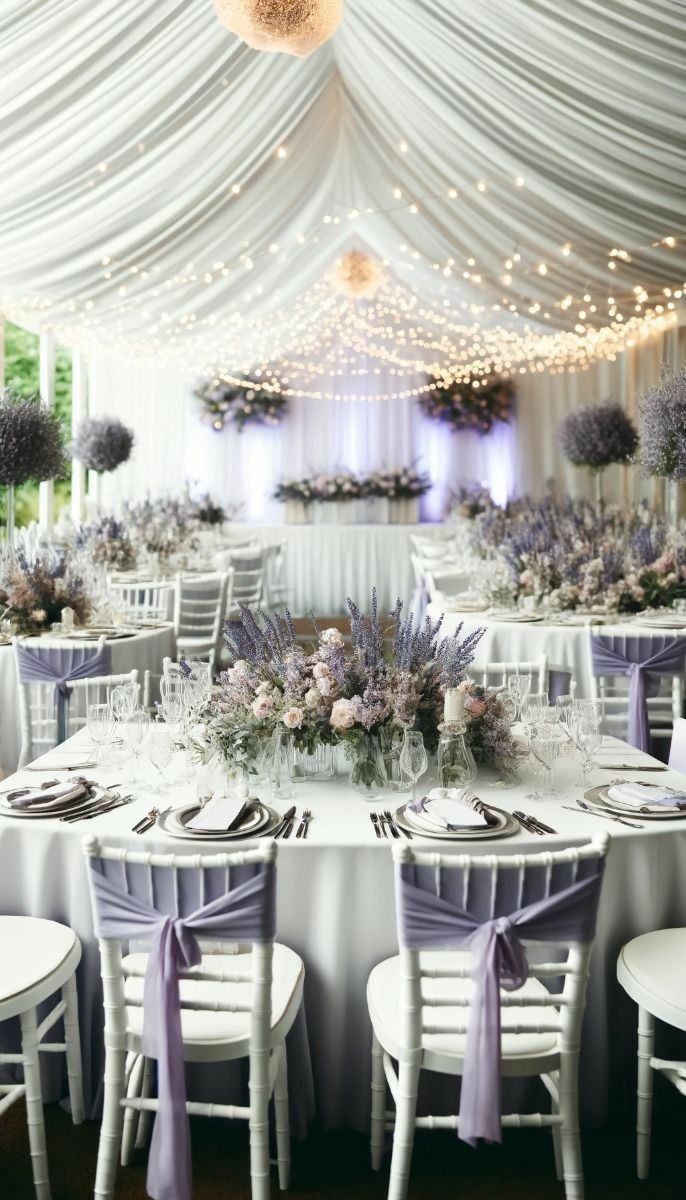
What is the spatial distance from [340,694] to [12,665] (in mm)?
2833

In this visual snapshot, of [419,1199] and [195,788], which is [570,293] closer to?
[195,788]

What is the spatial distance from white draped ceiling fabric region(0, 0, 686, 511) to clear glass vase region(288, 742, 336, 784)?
3441 mm

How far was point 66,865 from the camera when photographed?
2838 millimetres

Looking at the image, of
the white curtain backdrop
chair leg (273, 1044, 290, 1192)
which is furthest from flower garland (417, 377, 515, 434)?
chair leg (273, 1044, 290, 1192)

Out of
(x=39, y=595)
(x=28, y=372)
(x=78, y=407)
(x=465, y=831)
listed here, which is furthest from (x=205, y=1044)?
(x=28, y=372)

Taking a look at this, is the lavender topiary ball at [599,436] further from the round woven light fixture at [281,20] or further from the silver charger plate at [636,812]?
the silver charger plate at [636,812]

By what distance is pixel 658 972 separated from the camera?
254 centimetres

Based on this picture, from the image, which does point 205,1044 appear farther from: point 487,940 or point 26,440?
point 26,440

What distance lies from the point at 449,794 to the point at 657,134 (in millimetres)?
4411

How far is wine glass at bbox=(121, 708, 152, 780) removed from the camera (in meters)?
3.11

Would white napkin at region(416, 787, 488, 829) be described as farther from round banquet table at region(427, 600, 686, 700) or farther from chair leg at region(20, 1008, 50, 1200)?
round banquet table at region(427, 600, 686, 700)

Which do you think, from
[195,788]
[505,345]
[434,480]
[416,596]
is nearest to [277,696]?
[195,788]

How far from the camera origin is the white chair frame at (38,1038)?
Result: 2.49 metres

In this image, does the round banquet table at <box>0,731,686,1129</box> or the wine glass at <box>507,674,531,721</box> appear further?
the wine glass at <box>507,674,531,721</box>
